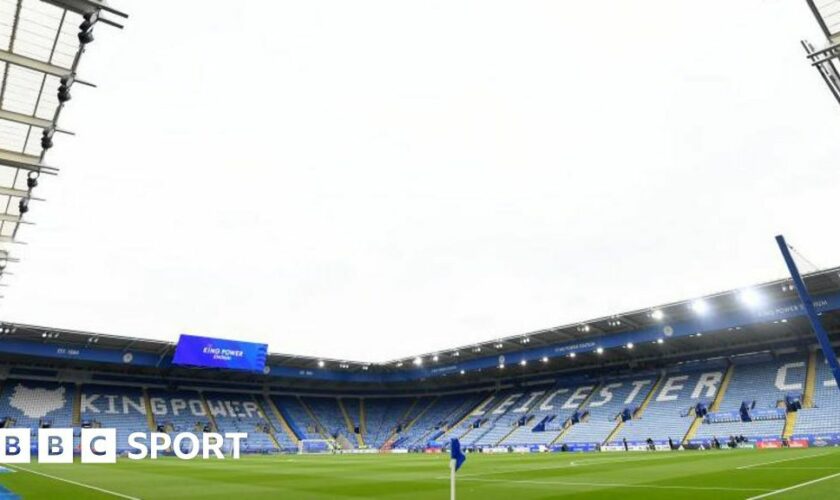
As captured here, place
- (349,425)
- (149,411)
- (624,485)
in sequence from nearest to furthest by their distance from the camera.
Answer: (624,485) → (149,411) → (349,425)

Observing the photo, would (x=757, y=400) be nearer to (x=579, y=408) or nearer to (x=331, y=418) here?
(x=579, y=408)

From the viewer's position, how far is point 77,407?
174ft

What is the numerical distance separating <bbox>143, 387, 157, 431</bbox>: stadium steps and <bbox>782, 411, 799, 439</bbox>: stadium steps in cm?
5911

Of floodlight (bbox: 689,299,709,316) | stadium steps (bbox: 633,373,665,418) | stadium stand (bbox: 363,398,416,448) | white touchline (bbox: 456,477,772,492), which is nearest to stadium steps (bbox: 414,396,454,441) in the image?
stadium stand (bbox: 363,398,416,448)

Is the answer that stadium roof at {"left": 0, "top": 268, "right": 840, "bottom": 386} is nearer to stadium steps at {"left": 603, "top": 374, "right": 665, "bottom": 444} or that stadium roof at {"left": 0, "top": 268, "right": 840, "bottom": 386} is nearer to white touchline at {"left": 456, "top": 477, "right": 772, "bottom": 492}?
stadium steps at {"left": 603, "top": 374, "right": 665, "bottom": 444}

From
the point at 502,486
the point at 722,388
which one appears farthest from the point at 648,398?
the point at 502,486

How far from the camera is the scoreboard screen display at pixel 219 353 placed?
55438mm

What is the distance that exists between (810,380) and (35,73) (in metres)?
53.2

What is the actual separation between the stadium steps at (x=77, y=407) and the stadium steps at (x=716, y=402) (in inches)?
2207

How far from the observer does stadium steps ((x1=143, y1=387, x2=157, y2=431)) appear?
54487 millimetres

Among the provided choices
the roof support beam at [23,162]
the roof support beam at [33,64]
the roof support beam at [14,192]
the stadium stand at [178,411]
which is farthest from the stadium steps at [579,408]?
the roof support beam at [33,64]

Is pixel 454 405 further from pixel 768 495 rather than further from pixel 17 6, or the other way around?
pixel 17 6

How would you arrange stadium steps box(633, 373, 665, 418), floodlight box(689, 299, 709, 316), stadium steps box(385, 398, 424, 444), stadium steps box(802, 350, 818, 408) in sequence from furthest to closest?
stadium steps box(385, 398, 424, 444) < stadium steps box(633, 373, 665, 418) < floodlight box(689, 299, 709, 316) < stadium steps box(802, 350, 818, 408)

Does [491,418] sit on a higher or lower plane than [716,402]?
higher
